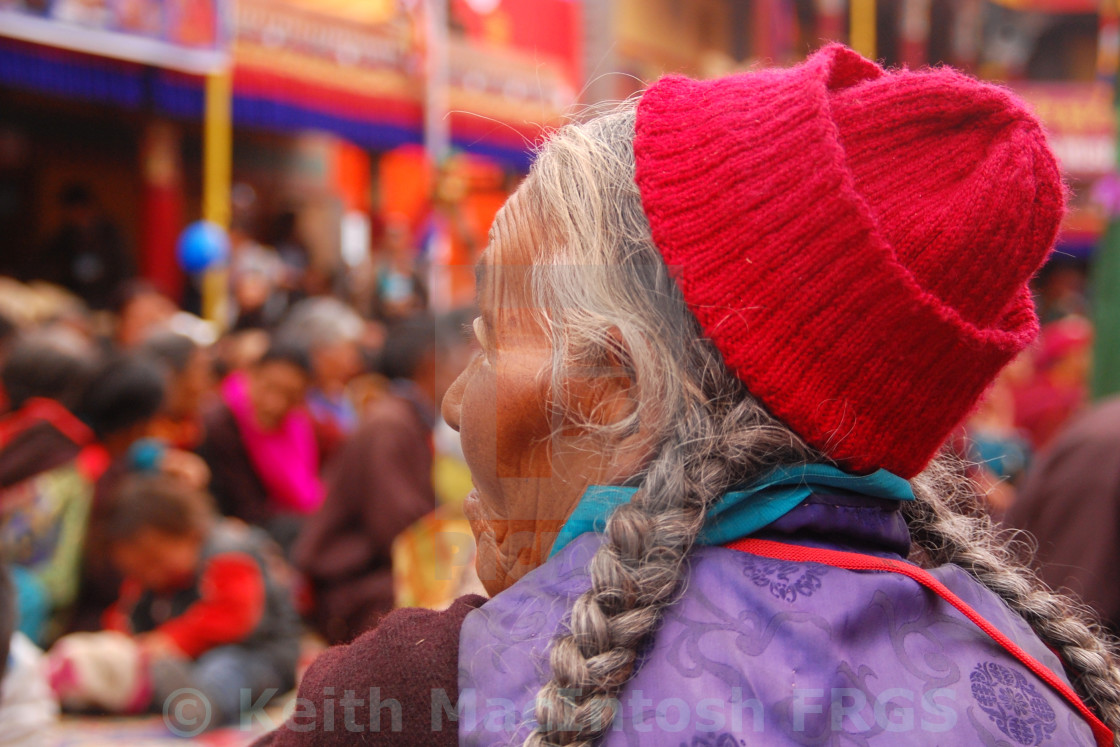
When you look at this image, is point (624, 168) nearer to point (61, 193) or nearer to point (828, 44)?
point (828, 44)

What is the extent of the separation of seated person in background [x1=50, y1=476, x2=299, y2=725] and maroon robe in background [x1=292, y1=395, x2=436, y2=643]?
0.39 m

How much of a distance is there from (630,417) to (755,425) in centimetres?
11

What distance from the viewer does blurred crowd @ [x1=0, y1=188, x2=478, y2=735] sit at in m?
2.57

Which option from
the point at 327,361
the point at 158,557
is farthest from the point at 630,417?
the point at 327,361

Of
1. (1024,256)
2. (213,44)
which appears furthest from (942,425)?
(213,44)

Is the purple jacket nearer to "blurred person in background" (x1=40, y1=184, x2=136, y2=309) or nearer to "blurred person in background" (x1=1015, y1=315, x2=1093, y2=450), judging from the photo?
"blurred person in background" (x1=1015, y1=315, x2=1093, y2=450)

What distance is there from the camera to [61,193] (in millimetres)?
10031

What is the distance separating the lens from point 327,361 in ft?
16.5

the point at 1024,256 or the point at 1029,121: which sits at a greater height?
the point at 1029,121

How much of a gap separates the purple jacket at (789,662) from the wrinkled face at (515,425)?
0.29ft

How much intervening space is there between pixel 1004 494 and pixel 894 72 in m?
4.02

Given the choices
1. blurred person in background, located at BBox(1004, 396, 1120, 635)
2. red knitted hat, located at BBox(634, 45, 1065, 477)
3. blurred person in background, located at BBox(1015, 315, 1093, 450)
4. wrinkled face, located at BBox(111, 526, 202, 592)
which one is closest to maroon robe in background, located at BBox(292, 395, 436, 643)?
wrinkled face, located at BBox(111, 526, 202, 592)

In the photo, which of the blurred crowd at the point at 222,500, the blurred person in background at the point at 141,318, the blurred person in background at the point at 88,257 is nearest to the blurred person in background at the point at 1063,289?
the blurred crowd at the point at 222,500

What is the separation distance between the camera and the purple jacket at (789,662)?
2.33 ft
